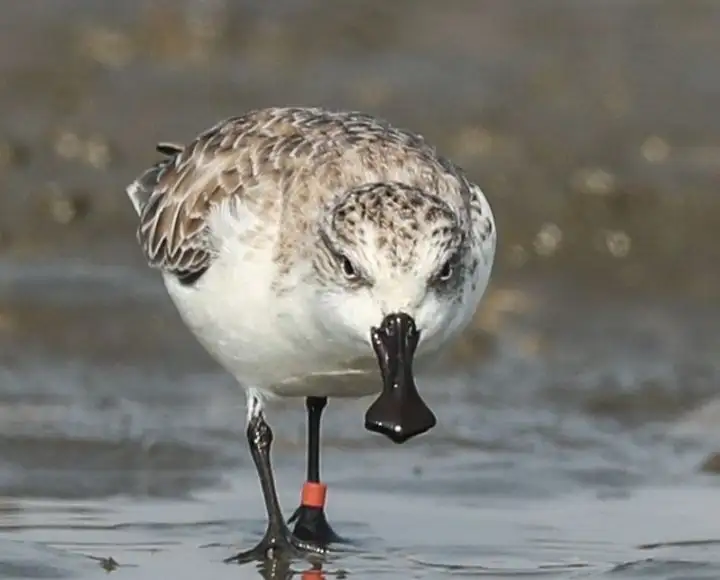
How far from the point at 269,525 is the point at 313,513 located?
26 cm

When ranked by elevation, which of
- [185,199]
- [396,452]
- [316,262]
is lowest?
[316,262]

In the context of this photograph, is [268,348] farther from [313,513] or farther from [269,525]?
[313,513]

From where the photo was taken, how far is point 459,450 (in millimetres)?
9578

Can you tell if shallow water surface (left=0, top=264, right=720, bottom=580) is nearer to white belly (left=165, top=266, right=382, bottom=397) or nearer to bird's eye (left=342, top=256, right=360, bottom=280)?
white belly (left=165, top=266, right=382, bottom=397)

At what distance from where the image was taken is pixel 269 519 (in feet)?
26.2

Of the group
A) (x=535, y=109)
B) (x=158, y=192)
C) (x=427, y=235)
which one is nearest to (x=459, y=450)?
(x=158, y=192)

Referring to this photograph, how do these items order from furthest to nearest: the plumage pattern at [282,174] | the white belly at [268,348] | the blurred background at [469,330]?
the blurred background at [469,330] → the plumage pattern at [282,174] → the white belly at [268,348]

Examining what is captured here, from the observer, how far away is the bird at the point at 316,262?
260 inches

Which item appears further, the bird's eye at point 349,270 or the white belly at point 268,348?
the white belly at point 268,348

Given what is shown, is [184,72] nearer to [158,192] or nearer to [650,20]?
[650,20]

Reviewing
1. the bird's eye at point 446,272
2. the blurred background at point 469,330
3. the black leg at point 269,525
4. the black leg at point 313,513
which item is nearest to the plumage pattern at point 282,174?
the bird's eye at point 446,272

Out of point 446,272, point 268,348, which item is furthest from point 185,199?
point 446,272

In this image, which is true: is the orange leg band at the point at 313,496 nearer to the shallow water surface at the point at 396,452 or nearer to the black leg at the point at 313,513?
the black leg at the point at 313,513

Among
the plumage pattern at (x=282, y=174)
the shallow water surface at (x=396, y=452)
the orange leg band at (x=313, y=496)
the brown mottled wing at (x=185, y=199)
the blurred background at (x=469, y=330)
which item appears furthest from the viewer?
the blurred background at (x=469, y=330)
